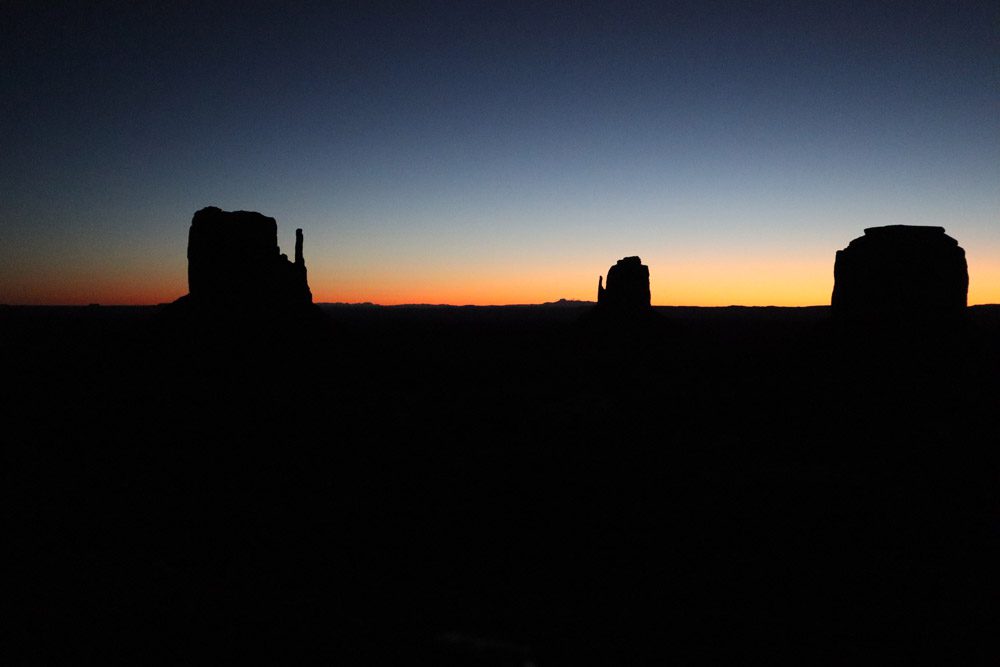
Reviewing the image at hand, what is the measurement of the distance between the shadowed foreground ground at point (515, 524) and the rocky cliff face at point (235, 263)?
38.7ft

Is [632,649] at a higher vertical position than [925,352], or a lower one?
lower

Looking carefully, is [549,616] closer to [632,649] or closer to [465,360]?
[632,649]

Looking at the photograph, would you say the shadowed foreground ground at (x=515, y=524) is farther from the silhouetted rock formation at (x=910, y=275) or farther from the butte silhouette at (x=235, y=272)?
the butte silhouette at (x=235, y=272)

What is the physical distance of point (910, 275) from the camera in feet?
91.0

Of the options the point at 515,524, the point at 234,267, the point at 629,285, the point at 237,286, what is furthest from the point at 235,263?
the point at 629,285

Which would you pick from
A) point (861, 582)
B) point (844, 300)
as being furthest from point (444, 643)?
point (844, 300)

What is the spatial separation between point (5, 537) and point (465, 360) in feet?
137

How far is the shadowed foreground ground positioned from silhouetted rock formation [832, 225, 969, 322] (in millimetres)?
2111

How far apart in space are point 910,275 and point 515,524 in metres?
29.7

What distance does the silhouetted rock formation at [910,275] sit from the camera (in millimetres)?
27453

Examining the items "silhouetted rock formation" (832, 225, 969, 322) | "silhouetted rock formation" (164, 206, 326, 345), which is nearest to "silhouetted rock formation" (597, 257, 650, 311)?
"silhouetted rock formation" (832, 225, 969, 322)

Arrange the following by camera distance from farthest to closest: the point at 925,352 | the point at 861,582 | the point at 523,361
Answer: the point at 523,361
the point at 925,352
the point at 861,582

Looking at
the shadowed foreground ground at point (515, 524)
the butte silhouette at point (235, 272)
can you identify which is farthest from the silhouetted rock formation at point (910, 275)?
the butte silhouette at point (235, 272)

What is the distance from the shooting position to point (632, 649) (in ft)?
23.6
